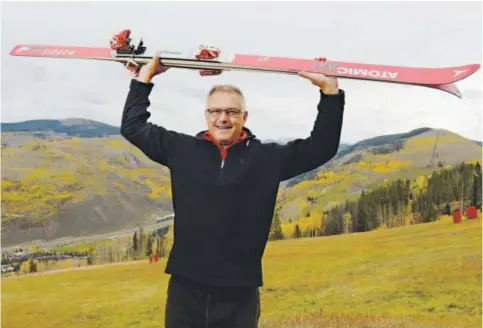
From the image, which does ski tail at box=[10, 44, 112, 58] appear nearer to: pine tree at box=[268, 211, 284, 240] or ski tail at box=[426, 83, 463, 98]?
ski tail at box=[426, 83, 463, 98]

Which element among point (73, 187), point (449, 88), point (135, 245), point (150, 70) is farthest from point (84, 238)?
point (449, 88)

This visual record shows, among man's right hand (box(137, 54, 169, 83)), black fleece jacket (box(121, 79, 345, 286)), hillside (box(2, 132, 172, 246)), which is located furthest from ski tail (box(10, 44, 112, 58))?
hillside (box(2, 132, 172, 246))

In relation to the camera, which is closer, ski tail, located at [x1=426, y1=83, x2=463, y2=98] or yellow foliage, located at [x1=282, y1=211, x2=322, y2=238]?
ski tail, located at [x1=426, y1=83, x2=463, y2=98]

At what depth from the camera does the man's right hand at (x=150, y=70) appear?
234 centimetres

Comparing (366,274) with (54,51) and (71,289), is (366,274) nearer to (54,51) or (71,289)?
(71,289)

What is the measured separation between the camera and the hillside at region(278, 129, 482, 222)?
398 inches

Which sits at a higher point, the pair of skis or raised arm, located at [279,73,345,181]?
the pair of skis

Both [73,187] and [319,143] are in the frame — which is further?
[73,187]

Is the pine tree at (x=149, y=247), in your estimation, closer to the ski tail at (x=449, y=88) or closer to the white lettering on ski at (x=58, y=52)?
the white lettering on ski at (x=58, y=52)

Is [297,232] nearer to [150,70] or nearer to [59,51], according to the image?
[59,51]

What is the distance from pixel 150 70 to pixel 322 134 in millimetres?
815

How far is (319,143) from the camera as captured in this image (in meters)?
2.19

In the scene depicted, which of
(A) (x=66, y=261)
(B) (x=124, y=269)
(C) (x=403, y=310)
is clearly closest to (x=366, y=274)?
(C) (x=403, y=310)

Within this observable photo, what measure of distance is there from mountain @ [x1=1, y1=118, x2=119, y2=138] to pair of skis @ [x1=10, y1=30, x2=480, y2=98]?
756cm
